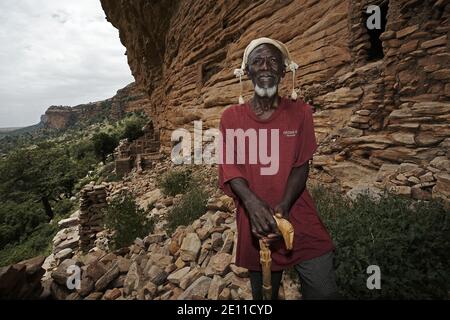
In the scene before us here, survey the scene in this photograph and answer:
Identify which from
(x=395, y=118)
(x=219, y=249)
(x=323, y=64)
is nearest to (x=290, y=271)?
(x=219, y=249)

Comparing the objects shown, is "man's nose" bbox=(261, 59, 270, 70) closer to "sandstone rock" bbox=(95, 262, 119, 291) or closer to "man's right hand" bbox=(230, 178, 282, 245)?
"man's right hand" bbox=(230, 178, 282, 245)

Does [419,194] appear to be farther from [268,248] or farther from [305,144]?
[268,248]

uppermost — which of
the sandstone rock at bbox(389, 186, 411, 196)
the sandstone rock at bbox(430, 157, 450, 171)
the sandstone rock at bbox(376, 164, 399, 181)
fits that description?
the sandstone rock at bbox(430, 157, 450, 171)

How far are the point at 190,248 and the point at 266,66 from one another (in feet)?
8.54

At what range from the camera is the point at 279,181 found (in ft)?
4.95

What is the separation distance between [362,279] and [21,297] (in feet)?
10.5

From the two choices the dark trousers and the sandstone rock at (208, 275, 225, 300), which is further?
the sandstone rock at (208, 275, 225, 300)

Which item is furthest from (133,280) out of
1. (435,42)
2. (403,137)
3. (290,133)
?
(435,42)

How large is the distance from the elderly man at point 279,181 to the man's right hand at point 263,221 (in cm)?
4

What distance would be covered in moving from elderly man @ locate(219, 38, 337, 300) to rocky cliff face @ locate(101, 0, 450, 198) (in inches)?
91.3

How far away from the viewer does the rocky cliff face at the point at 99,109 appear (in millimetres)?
64875

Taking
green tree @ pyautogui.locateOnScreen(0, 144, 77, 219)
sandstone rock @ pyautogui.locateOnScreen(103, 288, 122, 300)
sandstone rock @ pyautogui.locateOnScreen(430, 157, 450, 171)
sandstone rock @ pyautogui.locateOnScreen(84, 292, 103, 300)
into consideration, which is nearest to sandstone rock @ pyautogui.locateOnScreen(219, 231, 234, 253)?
sandstone rock @ pyautogui.locateOnScreen(103, 288, 122, 300)

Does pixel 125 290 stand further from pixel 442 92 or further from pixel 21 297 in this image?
pixel 442 92

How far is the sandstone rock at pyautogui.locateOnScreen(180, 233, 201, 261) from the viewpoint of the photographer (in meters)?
3.28
